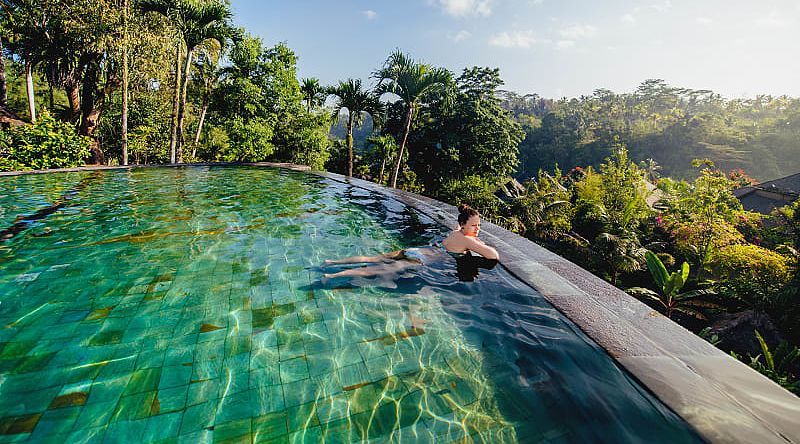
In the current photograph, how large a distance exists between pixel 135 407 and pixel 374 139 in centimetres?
1602

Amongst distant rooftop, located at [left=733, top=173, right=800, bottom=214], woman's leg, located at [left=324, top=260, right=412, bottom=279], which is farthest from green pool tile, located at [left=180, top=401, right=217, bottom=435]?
distant rooftop, located at [left=733, top=173, right=800, bottom=214]

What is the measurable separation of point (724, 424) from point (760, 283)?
371 inches

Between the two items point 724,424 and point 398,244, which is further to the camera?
point 398,244

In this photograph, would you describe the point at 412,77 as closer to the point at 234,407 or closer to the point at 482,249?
the point at 482,249

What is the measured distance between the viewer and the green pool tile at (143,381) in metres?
2.09

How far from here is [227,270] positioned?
12.5ft

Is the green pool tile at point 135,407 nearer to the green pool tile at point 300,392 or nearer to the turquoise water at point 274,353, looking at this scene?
the turquoise water at point 274,353

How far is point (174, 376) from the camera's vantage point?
87.0 inches

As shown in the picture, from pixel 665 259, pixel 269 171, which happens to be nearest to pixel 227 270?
pixel 269 171

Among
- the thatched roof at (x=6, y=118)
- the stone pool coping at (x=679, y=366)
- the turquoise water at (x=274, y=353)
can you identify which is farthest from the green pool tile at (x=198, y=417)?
the thatched roof at (x=6, y=118)

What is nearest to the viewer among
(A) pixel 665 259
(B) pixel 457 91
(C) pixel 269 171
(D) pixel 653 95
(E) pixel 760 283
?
(E) pixel 760 283

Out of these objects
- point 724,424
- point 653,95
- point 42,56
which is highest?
point 653,95

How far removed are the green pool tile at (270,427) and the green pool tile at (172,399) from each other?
1.61ft

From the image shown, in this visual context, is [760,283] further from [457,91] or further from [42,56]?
[42,56]
